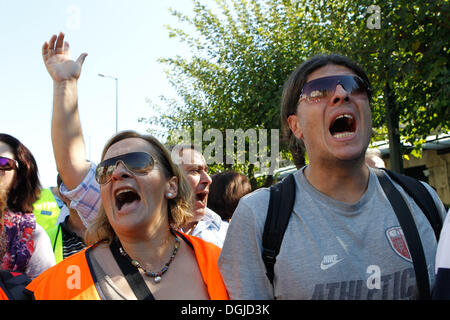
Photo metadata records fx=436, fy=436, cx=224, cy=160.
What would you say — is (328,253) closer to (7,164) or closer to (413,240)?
(413,240)

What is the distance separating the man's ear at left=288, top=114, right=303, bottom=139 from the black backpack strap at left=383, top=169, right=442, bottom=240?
501 millimetres

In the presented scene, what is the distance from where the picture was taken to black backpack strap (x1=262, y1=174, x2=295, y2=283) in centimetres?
173

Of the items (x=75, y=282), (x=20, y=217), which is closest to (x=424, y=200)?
(x=75, y=282)

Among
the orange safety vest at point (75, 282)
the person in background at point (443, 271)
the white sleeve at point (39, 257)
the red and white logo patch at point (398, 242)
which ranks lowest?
the white sleeve at point (39, 257)

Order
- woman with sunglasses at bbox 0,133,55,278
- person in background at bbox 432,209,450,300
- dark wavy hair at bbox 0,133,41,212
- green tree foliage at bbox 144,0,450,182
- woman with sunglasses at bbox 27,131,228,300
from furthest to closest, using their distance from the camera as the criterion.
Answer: green tree foliage at bbox 144,0,450,182, dark wavy hair at bbox 0,133,41,212, woman with sunglasses at bbox 0,133,55,278, woman with sunglasses at bbox 27,131,228,300, person in background at bbox 432,209,450,300

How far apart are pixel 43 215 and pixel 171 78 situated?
1304cm

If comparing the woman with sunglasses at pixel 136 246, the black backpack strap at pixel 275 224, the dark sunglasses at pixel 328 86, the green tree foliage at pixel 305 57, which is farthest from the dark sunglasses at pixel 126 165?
the green tree foliage at pixel 305 57

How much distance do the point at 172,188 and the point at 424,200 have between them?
1.31 metres

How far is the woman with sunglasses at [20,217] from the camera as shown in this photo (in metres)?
2.55

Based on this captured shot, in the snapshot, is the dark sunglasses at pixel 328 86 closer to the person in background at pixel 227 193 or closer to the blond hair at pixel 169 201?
the blond hair at pixel 169 201

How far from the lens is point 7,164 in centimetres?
298

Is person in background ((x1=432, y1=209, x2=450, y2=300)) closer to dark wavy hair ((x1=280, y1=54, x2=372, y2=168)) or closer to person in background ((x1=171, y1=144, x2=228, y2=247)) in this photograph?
dark wavy hair ((x1=280, y1=54, x2=372, y2=168))

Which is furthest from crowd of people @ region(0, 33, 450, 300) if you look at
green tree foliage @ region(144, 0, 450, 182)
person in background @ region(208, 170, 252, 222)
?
green tree foliage @ region(144, 0, 450, 182)
